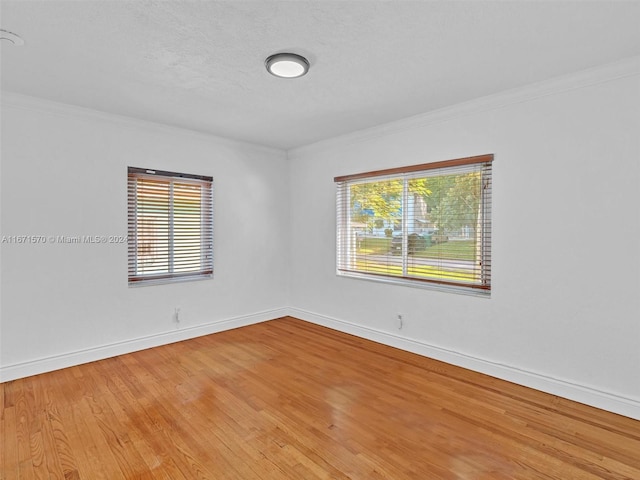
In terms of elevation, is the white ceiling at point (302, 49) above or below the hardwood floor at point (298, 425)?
above

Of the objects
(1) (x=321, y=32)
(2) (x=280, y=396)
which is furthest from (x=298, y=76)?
(2) (x=280, y=396)

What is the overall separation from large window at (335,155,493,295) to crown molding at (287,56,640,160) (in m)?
0.45

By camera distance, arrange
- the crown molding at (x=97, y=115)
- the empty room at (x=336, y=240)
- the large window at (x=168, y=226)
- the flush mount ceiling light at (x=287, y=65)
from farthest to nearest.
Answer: the large window at (x=168, y=226)
the crown molding at (x=97, y=115)
the flush mount ceiling light at (x=287, y=65)
the empty room at (x=336, y=240)

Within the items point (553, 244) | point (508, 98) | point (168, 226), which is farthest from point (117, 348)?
point (508, 98)

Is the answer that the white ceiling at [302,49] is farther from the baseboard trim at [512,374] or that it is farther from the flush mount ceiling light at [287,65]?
the baseboard trim at [512,374]


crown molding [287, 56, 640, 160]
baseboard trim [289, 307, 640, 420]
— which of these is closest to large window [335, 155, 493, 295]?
crown molding [287, 56, 640, 160]

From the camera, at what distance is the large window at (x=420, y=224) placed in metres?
3.30

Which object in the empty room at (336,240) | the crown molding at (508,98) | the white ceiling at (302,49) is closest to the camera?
the white ceiling at (302,49)

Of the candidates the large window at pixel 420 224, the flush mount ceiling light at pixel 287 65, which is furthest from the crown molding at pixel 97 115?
the flush mount ceiling light at pixel 287 65

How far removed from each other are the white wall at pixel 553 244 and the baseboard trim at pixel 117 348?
2.24 metres

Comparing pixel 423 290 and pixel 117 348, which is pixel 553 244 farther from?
pixel 117 348

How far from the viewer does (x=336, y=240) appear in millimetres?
4645

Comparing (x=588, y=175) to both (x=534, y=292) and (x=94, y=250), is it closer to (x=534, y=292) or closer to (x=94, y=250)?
(x=534, y=292)

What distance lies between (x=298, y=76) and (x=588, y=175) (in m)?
2.36
